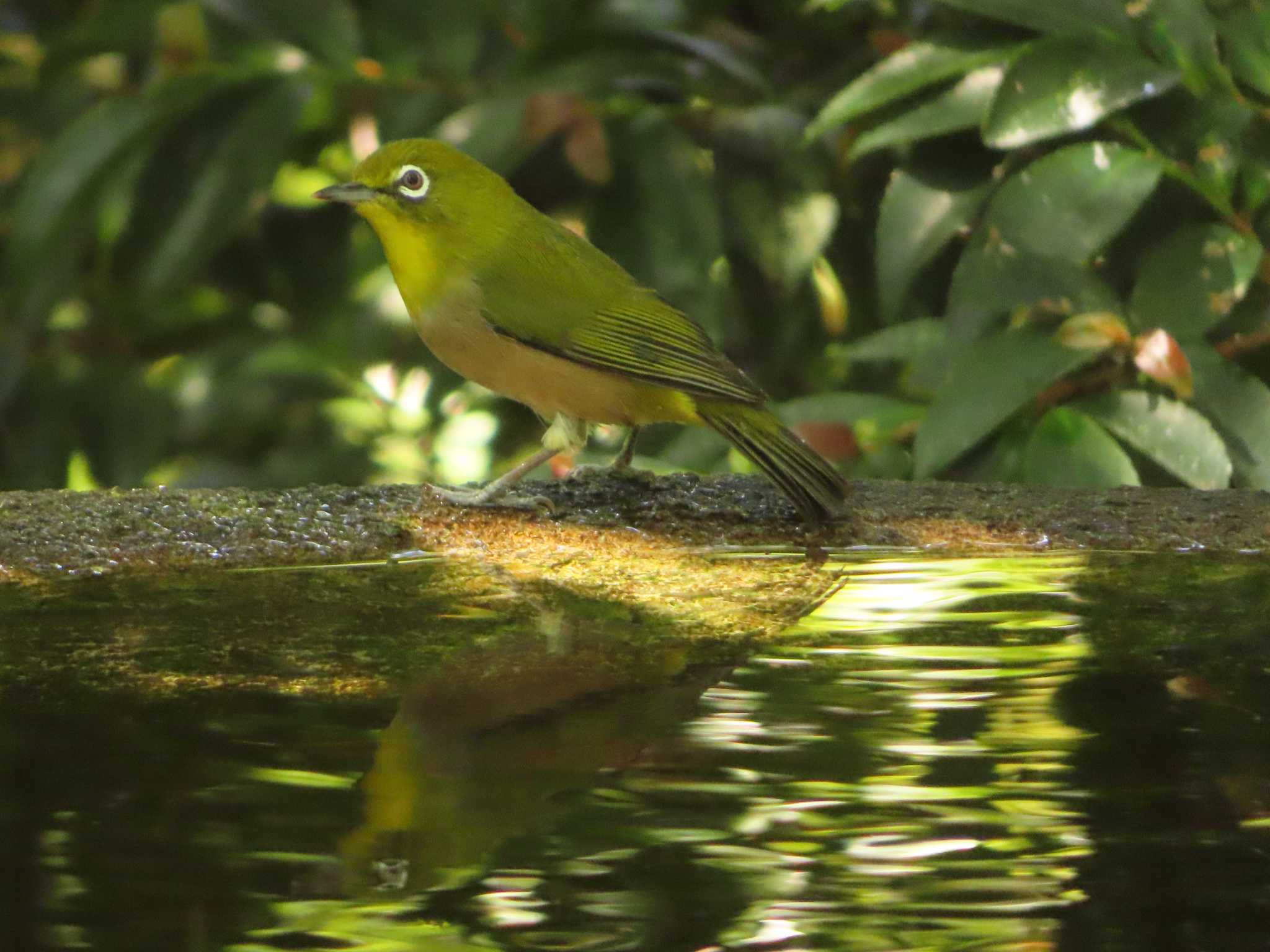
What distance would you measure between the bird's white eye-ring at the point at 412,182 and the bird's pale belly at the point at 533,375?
20 centimetres

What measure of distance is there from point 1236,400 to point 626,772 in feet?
5.65

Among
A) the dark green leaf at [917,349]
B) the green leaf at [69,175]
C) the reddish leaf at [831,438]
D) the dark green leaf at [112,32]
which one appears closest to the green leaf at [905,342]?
the dark green leaf at [917,349]

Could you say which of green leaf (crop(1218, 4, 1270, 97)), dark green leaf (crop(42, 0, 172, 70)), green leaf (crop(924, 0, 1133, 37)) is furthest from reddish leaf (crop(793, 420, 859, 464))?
dark green leaf (crop(42, 0, 172, 70))

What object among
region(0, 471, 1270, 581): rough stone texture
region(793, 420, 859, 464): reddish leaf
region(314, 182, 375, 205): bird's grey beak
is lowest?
region(0, 471, 1270, 581): rough stone texture

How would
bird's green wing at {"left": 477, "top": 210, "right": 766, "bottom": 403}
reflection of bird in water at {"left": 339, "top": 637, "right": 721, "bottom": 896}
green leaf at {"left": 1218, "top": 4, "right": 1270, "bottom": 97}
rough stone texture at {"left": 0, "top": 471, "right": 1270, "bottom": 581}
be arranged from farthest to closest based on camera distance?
green leaf at {"left": 1218, "top": 4, "right": 1270, "bottom": 97} → bird's green wing at {"left": 477, "top": 210, "right": 766, "bottom": 403} → rough stone texture at {"left": 0, "top": 471, "right": 1270, "bottom": 581} → reflection of bird in water at {"left": 339, "top": 637, "right": 721, "bottom": 896}

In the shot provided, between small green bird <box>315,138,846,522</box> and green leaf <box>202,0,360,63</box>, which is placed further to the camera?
green leaf <box>202,0,360,63</box>

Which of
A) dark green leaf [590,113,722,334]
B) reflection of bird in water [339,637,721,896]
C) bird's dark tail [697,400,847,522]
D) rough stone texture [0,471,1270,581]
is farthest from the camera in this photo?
dark green leaf [590,113,722,334]

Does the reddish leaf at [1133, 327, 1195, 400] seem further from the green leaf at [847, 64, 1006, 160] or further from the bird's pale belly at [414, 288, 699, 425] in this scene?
the bird's pale belly at [414, 288, 699, 425]

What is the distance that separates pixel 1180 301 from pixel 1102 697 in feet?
4.47

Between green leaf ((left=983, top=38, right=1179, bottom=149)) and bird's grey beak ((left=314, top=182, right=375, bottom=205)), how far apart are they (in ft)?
3.12

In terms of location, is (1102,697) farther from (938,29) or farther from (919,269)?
(938,29)

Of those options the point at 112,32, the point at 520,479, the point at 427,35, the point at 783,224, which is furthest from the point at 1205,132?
the point at 112,32

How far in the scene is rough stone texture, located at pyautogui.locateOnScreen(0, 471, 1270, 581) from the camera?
2.24 meters

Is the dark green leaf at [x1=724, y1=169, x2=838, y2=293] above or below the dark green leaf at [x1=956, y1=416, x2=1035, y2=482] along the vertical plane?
above
